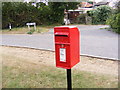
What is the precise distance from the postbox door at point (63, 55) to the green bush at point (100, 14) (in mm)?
18586

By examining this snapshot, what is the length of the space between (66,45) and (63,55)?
18 cm

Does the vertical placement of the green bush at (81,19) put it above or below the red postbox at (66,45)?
above

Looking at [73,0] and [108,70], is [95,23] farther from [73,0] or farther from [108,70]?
[108,70]

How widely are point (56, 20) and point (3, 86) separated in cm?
1620

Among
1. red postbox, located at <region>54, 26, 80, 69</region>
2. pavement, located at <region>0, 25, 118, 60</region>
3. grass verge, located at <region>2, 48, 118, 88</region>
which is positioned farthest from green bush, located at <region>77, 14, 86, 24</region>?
red postbox, located at <region>54, 26, 80, 69</region>

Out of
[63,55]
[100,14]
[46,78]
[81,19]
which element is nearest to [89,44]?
[46,78]

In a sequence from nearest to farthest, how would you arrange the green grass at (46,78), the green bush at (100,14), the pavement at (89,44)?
1. the green grass at (46,78)
2. the pavement at (89,44)
3. the green bush at (100,14)

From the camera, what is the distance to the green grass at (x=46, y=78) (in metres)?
2.94

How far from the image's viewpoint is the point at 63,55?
2.21 metres

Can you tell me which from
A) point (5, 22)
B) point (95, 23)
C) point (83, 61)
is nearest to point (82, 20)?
point (95, 23)

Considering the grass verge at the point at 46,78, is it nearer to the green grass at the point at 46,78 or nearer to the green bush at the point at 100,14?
the green grass at the point at 46,78

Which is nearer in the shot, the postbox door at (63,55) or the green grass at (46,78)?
the postbox door at (63,55)

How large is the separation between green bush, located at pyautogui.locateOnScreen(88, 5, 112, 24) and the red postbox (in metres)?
18.5

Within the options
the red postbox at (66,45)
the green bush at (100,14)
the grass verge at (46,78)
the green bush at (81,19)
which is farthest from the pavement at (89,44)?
the green bush at (81,19)
